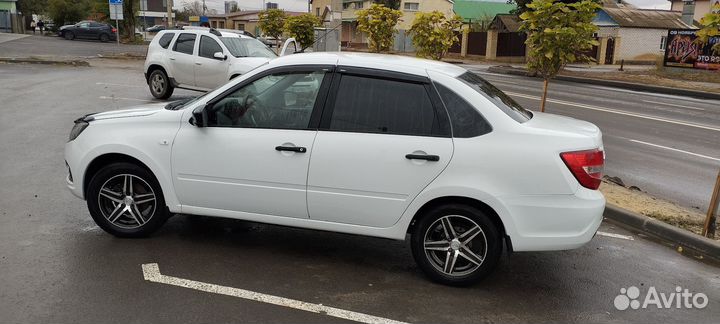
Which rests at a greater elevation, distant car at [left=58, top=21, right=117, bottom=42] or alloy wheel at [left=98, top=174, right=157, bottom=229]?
distant car at [left=58, top=21, right=117, bottom=42]

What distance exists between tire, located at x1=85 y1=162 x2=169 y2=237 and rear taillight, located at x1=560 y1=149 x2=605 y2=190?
11.1 ft

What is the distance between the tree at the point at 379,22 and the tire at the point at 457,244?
1130 centimetres

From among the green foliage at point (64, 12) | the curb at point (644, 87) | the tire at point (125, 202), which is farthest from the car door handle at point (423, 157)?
the green foliage at point (64, 12)

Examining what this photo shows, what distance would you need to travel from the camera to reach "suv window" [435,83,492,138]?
436 centimetres

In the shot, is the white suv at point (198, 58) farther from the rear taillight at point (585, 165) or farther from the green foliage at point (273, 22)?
the green foliage at point (273, 22)

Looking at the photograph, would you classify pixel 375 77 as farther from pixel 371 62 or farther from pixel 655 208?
pixel 655 208

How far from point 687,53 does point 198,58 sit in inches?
1019

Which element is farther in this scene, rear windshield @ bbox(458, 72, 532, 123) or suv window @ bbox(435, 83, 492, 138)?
rear windshield @ bbox(458, 72, 532, 123)

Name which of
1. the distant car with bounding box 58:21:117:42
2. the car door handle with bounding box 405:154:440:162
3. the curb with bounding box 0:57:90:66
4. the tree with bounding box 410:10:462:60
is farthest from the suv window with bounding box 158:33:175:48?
the distant car with bounding box 58:21:117:42

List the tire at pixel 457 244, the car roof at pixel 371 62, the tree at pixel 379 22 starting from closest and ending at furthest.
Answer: the tire at pixel 457 244 < the car roof at pixel 371 62 < the tree at pixel 379 22

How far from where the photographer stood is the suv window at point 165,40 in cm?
1472

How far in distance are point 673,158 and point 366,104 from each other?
8.15 metres

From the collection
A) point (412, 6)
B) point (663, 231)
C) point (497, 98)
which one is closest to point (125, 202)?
point (497, 98)

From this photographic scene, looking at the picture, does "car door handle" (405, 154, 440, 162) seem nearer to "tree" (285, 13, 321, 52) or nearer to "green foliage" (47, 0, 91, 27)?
"tree" (285, 13, 321, 52)
